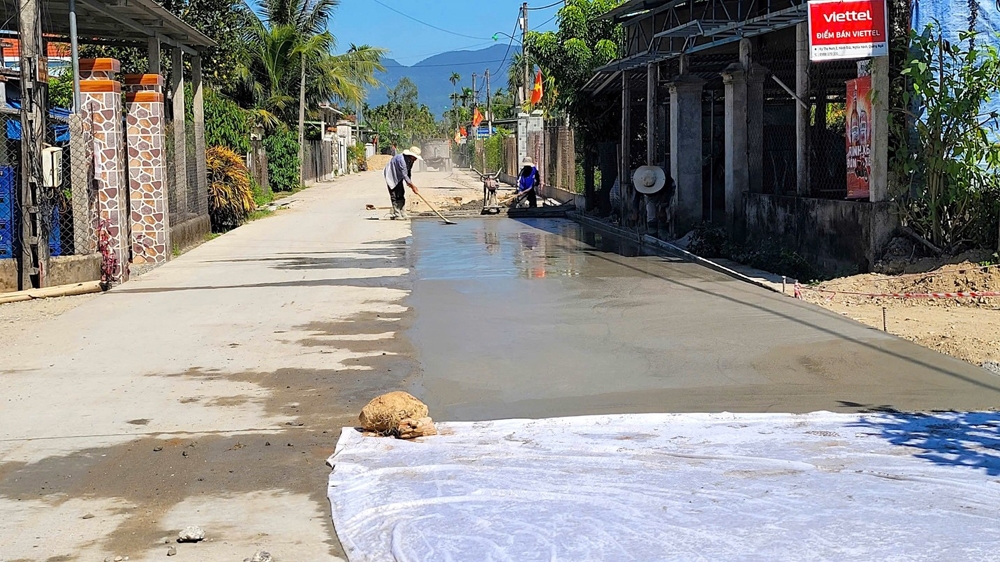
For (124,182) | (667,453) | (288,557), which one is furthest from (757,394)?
(124,182)

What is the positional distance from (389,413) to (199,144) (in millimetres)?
16941

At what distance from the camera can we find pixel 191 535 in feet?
15.9

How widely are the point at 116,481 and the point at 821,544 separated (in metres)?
3.76

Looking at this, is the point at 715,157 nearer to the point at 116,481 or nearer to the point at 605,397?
the point at 605,397

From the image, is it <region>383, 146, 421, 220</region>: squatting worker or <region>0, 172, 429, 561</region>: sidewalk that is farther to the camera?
<region>383, 146, 421, 220</region>: squatting worker

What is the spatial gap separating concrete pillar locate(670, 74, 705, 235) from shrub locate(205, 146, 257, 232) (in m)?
10.3

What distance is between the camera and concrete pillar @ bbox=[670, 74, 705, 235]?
19922 mm

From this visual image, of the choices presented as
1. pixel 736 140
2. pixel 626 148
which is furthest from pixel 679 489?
pixel 626 148

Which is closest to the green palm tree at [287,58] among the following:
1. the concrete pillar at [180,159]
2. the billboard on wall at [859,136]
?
the concrete pillar at [180,159]

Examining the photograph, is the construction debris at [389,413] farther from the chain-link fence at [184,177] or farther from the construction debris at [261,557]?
the chain-link fence at [184,177]

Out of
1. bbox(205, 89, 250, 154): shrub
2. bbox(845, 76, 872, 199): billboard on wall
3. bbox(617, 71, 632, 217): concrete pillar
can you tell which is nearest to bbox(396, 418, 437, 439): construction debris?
bbox(845, 76, 872, 199): billboard on wall

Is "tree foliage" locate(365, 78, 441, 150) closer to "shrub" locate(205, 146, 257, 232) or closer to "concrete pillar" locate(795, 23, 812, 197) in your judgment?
"shrub" locate(205, 146, 257, 232)

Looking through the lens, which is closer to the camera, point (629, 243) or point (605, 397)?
point (605, 397)

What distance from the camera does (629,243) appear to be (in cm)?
1964
